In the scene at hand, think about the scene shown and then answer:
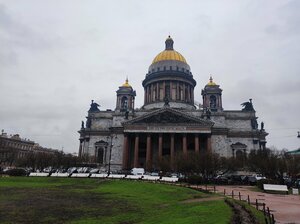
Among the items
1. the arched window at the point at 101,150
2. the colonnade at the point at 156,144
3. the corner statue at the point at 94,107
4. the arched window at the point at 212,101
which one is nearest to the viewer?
the colonnade at the point at 156,144

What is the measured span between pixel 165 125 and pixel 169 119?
1.55 meters

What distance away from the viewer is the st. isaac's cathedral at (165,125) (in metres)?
61.3

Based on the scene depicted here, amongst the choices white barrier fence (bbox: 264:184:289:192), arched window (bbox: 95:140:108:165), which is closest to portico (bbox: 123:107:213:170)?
arched window (bbox: 95:140:108:165)

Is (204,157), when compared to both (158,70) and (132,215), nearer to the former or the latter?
(132,215)

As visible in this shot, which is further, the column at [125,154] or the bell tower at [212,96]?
the bell tower at [212,96]

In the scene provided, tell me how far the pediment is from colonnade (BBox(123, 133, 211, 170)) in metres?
2.58

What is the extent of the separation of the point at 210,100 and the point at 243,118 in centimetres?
899

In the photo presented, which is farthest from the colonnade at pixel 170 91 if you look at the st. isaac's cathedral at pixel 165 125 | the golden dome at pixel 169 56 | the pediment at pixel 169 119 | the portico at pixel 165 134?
the portico at pixel 165 134

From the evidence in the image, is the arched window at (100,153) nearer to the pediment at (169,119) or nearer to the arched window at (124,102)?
the arched window at (124,102)

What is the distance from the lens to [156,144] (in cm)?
6550

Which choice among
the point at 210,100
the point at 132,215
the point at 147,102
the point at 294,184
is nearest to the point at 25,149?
the point at 147,102

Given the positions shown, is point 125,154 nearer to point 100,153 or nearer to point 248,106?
point 100,153

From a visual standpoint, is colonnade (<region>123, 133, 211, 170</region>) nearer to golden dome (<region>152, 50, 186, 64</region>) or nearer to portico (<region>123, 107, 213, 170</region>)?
portico (<region>123, 107, 213, 170</region>)

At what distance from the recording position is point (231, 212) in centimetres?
1316
